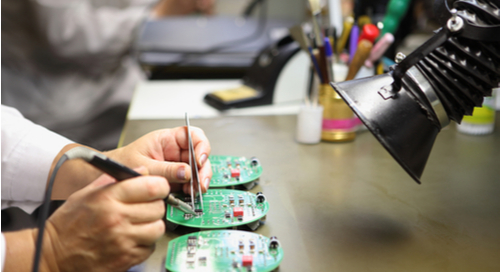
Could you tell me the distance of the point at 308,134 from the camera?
104 cm

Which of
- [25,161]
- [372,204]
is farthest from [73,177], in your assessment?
[372,204]

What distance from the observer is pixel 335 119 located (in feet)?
3.48

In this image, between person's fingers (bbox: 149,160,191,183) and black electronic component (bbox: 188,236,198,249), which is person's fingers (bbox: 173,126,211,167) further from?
black electronic component (bbox: 188,236,198,249)

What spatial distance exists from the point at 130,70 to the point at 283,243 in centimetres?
164

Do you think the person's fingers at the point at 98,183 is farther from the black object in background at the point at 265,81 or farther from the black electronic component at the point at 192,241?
the black object in background at the point at 265,81

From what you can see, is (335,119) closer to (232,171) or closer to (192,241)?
(232,171)

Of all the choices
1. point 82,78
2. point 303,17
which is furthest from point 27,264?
point 303,17

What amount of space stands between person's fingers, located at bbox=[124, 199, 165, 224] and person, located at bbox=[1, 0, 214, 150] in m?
1.30

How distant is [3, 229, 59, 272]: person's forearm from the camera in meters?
0.51

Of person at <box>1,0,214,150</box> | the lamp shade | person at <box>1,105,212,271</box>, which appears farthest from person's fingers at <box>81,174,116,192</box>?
person at <box>1,0,214,150</box>

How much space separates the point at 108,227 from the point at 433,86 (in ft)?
1.64

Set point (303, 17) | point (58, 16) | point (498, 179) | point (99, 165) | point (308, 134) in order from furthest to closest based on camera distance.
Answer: point (303, 17) → point (58, 16) → point (308, 134) → point (498, 179) → point (99, 165)

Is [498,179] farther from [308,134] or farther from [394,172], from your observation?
[308,134]

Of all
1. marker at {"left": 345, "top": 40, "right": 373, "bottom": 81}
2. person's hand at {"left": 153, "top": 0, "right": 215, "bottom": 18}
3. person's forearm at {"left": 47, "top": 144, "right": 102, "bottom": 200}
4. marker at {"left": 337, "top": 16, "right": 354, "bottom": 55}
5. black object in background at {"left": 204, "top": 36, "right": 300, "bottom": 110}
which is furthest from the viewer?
person's hand at {"left": 153, "top": 0, "right": 215, "bottom": 18}
